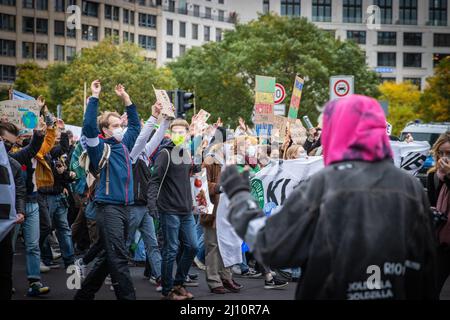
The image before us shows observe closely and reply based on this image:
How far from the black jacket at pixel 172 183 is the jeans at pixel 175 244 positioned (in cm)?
10

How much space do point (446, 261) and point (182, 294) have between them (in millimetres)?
3467

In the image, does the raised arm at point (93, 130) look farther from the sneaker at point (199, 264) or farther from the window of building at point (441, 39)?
the window of building at point (441, 39)

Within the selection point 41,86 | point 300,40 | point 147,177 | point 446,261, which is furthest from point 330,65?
point 446,261

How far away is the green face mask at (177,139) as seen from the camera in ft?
30.3

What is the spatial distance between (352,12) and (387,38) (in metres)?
7.46

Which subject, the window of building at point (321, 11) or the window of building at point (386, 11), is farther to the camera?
the window of building at point (386, 11)

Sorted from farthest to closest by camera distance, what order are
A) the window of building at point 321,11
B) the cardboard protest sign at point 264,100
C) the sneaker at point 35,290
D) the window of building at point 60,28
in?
the window of building at point 321,11 → the window of building at point 60,28 → the cardboard protest sign at point 264,100 → the sneaker at point 35,290

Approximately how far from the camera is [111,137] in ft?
26.6

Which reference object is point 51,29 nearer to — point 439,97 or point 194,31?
point 194,31

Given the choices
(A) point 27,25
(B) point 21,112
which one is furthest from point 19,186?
(A) point 27,25

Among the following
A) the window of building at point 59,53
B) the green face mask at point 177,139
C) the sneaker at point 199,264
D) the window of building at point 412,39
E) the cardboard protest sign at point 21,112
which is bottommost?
the sneaker at point 199,264

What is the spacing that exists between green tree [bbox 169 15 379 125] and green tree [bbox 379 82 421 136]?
30966mm

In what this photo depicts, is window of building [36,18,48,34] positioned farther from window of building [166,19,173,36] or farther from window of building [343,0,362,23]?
window of building [343,0,362,23]

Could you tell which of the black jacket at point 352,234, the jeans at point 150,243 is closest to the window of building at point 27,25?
the jeans at point 150,243
